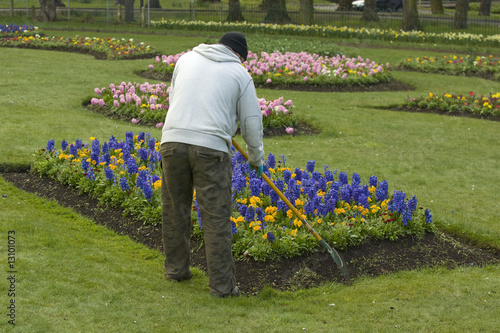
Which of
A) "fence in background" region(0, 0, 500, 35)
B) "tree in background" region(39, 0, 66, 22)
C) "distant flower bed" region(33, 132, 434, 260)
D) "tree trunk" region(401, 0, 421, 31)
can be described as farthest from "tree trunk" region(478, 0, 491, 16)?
"distant flower bed" region(33, 132, 434, 260)

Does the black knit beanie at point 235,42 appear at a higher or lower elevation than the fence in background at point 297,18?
lower

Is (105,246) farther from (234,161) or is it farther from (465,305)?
(465,305)

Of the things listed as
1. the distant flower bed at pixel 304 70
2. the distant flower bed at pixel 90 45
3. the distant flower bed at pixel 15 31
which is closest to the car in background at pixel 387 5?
the distant flower bed at pixel 15 31

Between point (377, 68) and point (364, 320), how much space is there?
1149 cm

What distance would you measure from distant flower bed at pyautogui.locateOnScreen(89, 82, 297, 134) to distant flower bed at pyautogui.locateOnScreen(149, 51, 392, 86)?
10.0 feet

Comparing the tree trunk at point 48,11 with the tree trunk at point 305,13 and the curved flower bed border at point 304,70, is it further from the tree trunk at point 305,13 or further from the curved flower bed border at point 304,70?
the curved flower bed border at point 304,70

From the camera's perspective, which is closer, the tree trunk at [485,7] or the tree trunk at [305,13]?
the tree trunk at [305,13]

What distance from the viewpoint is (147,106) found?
10.7 meters

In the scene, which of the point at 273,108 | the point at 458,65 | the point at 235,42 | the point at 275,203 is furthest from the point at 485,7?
the point at 235,42

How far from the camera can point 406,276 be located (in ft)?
18.1

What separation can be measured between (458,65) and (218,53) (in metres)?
14.0

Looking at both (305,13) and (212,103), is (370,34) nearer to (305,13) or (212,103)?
(305,13)

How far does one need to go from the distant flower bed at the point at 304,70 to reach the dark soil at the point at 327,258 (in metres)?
7.92

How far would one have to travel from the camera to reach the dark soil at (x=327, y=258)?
17.7ft
